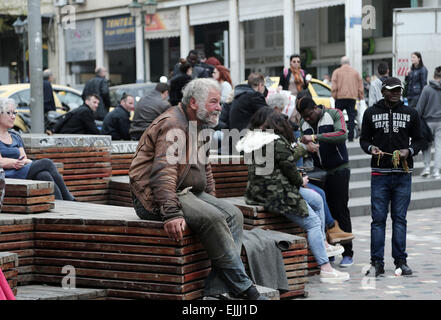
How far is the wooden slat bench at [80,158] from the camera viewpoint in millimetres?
9500

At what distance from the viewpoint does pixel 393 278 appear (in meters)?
8.19

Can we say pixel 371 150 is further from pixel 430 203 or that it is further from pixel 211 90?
pixel 430 203

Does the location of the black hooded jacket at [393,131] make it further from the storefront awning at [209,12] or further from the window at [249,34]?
the window at [249,34]

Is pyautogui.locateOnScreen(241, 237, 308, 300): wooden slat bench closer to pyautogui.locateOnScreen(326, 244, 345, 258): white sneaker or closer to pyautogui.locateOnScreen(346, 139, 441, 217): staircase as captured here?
pyautogui.locateOnScreen(326, 244, 345, 258): white sneaker

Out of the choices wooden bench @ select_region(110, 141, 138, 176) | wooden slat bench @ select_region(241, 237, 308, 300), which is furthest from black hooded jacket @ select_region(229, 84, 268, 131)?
wooden slat bench @ select_region(241, 237, 308, 300)

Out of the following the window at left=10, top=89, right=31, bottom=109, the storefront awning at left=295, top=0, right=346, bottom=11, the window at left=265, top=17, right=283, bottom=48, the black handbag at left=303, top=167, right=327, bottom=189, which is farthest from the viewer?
the window at left=265, top=17, right=283, bottom=48

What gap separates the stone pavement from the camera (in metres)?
7.41

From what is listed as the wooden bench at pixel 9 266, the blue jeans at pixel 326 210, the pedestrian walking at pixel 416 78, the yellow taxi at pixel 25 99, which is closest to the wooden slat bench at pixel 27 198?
the wooden bench at pixel 9 266

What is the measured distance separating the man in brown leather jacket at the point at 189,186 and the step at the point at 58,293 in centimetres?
67

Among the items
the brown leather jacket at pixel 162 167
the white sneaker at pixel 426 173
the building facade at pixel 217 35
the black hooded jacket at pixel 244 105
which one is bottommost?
the white sneaker at pixel 426 173

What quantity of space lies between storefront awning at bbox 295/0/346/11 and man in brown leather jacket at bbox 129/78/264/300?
73.8 ft

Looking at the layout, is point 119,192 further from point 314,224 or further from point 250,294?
point 250,294
